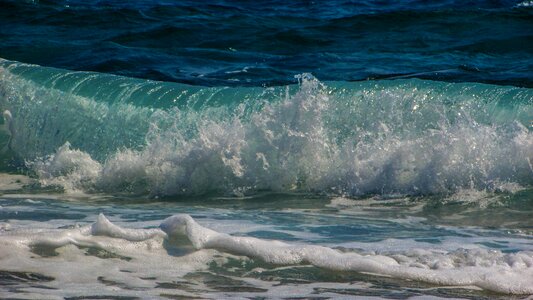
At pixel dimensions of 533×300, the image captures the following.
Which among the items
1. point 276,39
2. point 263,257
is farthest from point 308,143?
point 276,39

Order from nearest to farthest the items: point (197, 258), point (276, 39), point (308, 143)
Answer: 1. point (197, 258)
2. point (308, 143)
3. point (276, 39)

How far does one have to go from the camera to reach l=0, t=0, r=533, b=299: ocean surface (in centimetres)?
451

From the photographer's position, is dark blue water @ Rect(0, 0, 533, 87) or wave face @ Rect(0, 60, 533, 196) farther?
dark blue water @ Rect(0, 0, 533, 87)

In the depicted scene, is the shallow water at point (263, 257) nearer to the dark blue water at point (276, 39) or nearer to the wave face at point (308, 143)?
the wave face at point (308, 143)

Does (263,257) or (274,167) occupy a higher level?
(274,167)

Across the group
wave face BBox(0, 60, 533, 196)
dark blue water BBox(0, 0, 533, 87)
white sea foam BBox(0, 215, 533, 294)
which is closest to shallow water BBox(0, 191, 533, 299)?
white sea foam BBox(0, 215, 533, 294)

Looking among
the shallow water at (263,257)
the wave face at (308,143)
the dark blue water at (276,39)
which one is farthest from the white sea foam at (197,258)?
the dark blue water at (276,39)

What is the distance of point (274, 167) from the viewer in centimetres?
748

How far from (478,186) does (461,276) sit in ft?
8.34

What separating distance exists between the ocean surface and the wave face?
0.05 feet

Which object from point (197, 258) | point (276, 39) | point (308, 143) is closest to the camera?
point (197, 258)

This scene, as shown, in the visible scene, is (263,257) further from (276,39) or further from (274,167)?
(276,39)

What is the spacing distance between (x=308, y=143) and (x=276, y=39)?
5961 millimetres

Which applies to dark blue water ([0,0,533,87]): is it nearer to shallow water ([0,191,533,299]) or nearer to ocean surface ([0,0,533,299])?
ocean surface ([0,0,533,299])
